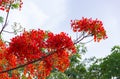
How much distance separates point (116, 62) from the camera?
4388 centimetres

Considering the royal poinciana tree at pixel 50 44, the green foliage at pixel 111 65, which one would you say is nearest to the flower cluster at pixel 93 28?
the royal poinciana tree at pixel 50 44

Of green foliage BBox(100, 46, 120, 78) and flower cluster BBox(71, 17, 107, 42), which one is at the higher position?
green foliage BBox(100, 46, 120, 78)

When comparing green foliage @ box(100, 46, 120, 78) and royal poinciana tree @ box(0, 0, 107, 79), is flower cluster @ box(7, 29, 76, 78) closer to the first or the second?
royal poinciana tree @ box(0, 0, 107, 79)

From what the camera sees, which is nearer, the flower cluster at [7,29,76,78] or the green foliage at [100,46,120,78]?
the flower cluster at [7,29,76,78]

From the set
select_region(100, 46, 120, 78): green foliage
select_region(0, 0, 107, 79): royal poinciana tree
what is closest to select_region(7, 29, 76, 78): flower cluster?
select_region(0, 0, 107, 79): royal poinciana tree

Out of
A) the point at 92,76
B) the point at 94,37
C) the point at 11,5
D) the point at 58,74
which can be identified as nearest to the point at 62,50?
the point at 94,37

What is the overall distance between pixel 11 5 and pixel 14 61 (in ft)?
8.53

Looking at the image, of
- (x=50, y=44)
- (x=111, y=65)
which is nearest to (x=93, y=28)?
(x=50, y=44)

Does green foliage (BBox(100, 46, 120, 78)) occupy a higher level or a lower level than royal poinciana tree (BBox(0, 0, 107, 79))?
higher

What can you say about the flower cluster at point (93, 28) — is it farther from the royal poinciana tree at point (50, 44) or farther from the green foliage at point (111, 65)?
the green foliage at point (111, 65)

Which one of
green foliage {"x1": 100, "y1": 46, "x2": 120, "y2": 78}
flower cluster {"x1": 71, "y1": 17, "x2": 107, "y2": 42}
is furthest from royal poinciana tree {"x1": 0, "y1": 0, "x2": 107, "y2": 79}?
green foliage {"x1": 100, "y1": 46, "x2": 120, "y2": 78}

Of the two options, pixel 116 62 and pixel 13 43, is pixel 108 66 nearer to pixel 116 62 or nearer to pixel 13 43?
pixel 116 62

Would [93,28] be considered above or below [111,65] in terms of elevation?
below

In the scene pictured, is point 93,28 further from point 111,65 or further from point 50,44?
point 111,65
